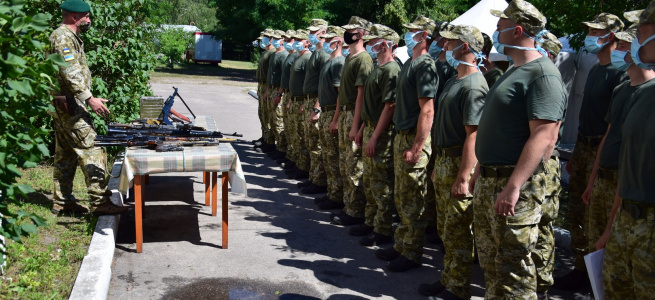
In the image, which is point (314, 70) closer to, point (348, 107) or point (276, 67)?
point (348, 107)

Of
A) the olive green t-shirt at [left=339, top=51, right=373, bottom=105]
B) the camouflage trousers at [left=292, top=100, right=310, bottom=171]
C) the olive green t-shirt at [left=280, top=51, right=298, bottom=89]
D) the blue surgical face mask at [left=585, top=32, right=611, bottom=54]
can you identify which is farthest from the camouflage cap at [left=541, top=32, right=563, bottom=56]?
the olive green t-shirt at [left=280, top=51, right=298, bottom=89]

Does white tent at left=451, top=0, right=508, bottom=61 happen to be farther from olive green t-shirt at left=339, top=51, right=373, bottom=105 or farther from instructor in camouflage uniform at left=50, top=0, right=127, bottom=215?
instructor in camouflage uniform at left=50, top=0, right=127, bottom=215

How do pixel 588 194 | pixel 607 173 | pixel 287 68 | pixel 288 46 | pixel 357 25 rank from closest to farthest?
pixel 607 173
pixel 588 194
pixel 357 25
pixel 287 68
pixel 288 46

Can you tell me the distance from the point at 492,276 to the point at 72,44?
15.3ft

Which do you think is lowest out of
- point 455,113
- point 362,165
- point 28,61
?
point 362,165

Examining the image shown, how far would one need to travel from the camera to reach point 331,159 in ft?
26.8

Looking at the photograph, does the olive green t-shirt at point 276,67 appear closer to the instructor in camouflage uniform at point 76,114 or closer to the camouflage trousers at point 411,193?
the instructor in camouflage uniform at point 76,114

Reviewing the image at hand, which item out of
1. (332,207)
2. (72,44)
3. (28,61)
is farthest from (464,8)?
(28,61)

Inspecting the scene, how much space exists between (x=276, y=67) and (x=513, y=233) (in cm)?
790

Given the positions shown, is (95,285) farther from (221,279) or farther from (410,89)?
(410,89)

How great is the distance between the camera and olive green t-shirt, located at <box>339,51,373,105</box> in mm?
6703

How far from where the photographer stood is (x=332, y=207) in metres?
8.03

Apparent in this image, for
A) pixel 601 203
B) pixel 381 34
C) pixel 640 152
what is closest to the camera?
pixel 640 152

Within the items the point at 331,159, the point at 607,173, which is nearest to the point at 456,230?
the point at 607,173
